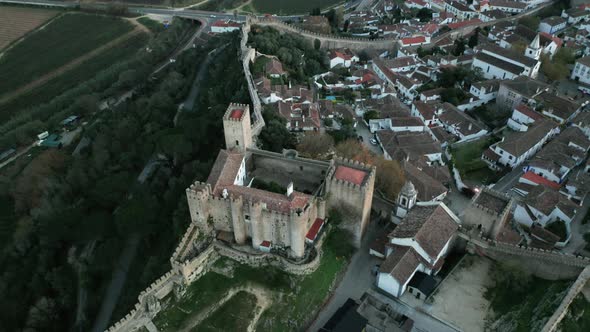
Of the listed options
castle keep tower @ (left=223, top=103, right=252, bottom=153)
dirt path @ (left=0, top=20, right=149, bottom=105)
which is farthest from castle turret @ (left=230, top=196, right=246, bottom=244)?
dirt path @ (left=0, top=20, right=149, bottom=105)

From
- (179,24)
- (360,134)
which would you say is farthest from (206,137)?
(179,24)

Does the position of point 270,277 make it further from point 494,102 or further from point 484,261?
point 494,102

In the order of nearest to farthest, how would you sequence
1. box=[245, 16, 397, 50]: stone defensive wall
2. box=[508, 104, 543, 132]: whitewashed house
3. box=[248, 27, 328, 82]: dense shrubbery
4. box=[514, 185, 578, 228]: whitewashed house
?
box=[514, 185, 578, 228]: whitewashed house → box=[508, 104, 543, 132]: whitewashed house → box=[248, 27, 328, 82]: dense shrubbery → box=[245, 16, 397, 50]: stone defensive wall

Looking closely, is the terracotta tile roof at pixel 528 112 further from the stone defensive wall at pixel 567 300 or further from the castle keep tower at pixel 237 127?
the castle keep tower at pixel 237 127

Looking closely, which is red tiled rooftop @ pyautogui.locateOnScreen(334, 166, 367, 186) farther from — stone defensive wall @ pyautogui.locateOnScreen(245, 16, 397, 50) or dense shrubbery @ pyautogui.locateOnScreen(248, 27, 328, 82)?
stone defensive wall @ pyautogui.locateOnScreen(245, 16, 397, 50)

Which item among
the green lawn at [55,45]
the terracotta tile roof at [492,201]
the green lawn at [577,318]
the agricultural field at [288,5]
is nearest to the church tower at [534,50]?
the terracotta tile roof at [492,201]

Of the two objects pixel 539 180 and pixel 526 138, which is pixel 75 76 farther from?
pixel 539 180
